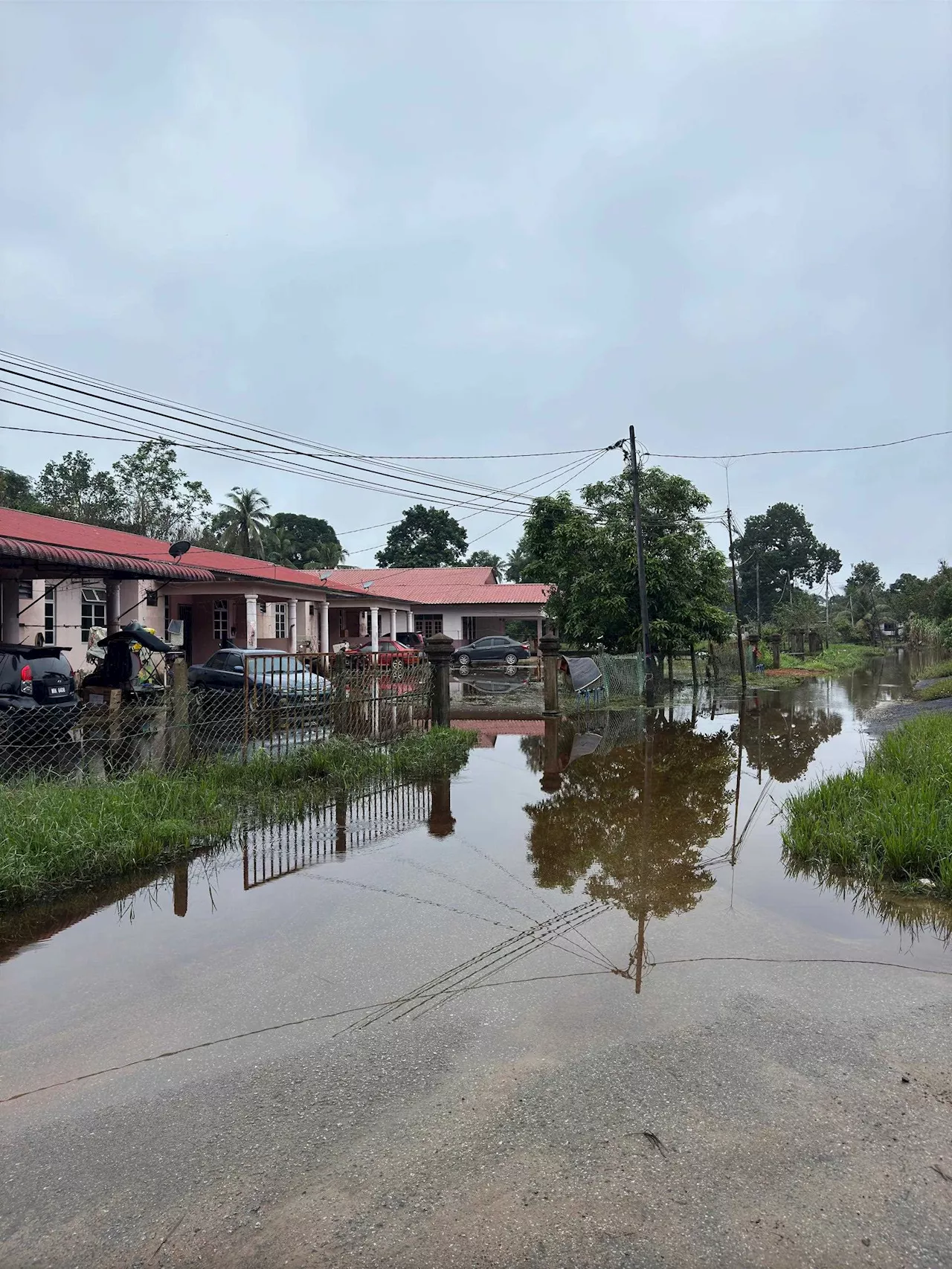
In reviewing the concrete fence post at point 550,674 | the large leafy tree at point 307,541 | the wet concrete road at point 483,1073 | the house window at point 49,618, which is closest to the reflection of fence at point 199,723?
the wet concrete road at point 483,1073

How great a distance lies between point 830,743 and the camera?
13.5 meters

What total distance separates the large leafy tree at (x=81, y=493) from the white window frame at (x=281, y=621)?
1496 centimetres

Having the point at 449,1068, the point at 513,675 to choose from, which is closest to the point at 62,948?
the point at 449,1068

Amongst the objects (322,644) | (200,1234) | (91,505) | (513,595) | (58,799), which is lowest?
(200,1234)

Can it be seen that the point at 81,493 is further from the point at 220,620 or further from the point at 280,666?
the point at 280,666

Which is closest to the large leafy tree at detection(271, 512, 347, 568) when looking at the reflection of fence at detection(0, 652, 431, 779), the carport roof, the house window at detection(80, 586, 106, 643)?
the carport roof

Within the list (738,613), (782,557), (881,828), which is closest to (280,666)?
(881,828)

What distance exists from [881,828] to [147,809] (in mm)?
5939

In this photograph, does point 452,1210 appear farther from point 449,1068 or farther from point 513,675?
point 513,675

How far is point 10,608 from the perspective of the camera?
56.1ft

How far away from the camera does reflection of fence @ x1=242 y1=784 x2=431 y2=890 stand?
20.6ft

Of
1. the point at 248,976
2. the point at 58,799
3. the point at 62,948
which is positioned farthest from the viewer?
the point at 58,799

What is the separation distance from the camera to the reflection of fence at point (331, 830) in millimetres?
6277

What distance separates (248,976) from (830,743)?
39.0 feet
